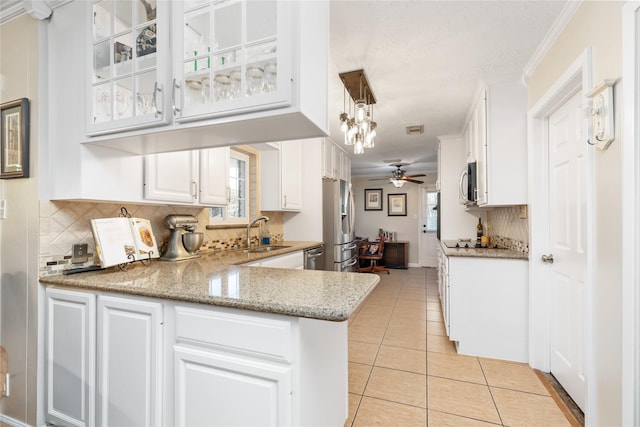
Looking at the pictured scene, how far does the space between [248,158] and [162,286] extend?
234cm

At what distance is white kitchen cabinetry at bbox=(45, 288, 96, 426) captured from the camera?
144cm

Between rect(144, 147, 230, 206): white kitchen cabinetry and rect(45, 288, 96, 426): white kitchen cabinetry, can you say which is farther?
rect(144, 147, 230, 206): white kitchen cabinetry

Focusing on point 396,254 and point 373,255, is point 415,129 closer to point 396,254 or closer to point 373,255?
point 373,255

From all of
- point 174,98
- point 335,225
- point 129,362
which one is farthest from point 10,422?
point 335,225

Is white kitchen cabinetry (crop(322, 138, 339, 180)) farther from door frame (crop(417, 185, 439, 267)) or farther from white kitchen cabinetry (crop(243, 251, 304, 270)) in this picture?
door frame (crop(417, 185, 439, 267))

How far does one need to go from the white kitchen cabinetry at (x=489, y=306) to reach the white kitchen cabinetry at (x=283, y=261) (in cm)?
151

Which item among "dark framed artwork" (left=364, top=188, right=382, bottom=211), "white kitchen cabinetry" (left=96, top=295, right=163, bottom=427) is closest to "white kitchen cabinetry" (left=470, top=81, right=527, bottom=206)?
"white kitchen cabinetry" (left=96, top=295, right=163, bottom=427)

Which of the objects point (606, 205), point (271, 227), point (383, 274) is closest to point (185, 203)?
point (271, 227)

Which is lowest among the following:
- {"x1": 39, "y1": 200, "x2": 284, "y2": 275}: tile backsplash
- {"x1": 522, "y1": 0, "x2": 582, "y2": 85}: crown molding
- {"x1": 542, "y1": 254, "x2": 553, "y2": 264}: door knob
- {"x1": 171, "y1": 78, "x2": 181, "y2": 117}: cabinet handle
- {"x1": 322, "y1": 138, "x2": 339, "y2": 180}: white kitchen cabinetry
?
{"x1": 542, "y1": 254, "x2": 553, "y2": 264}: door knob

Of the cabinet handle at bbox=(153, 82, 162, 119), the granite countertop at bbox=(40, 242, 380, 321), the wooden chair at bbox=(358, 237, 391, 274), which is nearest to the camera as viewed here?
the granite countertop at bbox=(40, 242, 380, 321)

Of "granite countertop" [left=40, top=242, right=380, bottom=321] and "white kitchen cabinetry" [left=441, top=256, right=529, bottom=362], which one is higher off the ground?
"granite countertop" [left=40, top=242, right=380, bottom=321]

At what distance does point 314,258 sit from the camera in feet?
12.0

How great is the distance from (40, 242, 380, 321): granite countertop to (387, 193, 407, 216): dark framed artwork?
6.40 m

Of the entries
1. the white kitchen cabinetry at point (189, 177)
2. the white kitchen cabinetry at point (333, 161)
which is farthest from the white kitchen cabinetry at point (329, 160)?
the white kitchen cabinetry at point (189, 177)
